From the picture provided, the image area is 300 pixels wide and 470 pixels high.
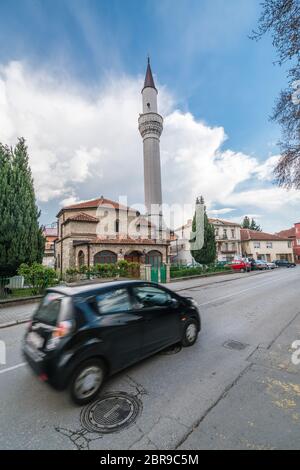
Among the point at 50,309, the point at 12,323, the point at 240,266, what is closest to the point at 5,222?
the point at 12,323

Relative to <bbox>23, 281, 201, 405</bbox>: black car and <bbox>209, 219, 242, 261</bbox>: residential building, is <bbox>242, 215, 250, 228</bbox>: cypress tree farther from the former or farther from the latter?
<bbox>23, 281, 201, 405</bbox>: black car

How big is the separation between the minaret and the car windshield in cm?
3089

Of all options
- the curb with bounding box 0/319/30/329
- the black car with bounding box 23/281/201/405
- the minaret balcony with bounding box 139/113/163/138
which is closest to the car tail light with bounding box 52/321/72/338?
the black car with bounding box 23/281/201/405

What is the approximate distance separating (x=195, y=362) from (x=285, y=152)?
814cm

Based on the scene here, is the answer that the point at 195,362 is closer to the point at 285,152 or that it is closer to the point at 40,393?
the point at 40,393

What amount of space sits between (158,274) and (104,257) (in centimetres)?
653

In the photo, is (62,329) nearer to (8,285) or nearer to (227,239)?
(8,285)

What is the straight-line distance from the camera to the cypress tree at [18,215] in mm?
12180

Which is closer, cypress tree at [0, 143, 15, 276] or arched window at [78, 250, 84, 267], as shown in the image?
cypress tree at [0, 143, 15, 276]

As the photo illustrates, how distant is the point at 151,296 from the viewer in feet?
13.7

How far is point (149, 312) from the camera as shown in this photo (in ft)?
12.7

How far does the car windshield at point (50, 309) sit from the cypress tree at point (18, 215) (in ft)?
34.9

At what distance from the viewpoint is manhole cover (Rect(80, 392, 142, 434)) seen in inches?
98.8
